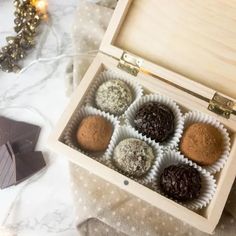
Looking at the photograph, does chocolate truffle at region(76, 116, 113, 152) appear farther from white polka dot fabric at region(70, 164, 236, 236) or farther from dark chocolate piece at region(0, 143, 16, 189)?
dark chocolate piece at region(0, 143, 16, 189)

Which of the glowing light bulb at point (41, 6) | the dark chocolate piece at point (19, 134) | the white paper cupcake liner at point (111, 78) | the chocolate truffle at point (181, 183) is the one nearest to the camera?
the chocolate truffle at point (181, 183)

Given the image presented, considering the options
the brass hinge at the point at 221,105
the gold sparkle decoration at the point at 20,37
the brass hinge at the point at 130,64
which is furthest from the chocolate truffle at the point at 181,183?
the gold sparkle decoration at the point at 20,37

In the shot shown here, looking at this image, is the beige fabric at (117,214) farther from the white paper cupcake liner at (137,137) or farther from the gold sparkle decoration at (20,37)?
the gold sparkle decoration at (20,37)

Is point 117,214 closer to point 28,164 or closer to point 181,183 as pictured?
point 181,183

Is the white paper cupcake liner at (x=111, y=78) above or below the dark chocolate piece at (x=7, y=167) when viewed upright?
above

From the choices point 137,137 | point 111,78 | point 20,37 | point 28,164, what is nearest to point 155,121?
point 137,137

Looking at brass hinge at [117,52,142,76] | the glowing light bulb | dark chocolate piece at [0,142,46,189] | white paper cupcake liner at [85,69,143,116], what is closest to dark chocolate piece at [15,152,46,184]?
dark chocolate piece at [0,142,46,189]

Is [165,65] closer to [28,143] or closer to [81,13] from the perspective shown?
[81,13]
